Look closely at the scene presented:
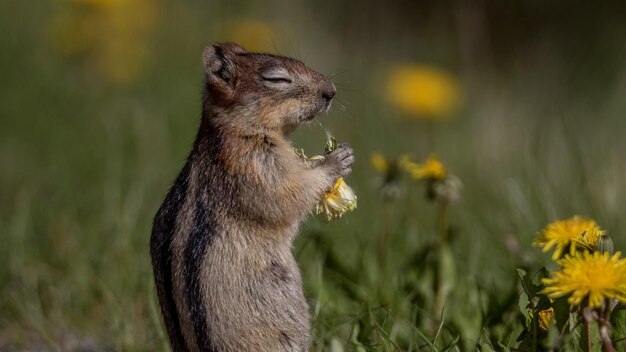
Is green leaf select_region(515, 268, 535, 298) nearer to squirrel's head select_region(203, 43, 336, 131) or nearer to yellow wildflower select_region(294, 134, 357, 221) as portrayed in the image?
yellow wildflower select_region(294, 134, 357, 221)

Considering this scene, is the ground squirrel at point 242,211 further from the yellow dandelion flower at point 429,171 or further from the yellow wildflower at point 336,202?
the yellow dandelion flower at point 429,171

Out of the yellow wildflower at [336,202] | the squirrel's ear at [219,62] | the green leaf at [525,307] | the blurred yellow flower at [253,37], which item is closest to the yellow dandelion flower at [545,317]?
the green leaf at [525,307]

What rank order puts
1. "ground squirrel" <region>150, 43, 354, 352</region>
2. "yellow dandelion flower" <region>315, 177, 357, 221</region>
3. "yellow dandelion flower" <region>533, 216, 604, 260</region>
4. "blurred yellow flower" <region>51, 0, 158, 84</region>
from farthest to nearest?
"blurred yellow flower" <region>51, 0, 158, 84</region>, "yellow dandelion flower" <region>315, 177, 357, 221</region>, "ground squirrel" <region>150, 43, 354, 352</region>, "yellow dandelion flower" <region>533, 216, 604, 260</region>

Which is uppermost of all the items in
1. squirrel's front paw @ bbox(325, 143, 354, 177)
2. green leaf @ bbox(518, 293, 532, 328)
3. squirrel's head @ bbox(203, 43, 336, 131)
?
squirrel's head @ bbox(203, 43, 336, 131)

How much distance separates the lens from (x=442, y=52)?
35.9ft

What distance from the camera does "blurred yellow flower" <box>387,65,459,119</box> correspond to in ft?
28.2

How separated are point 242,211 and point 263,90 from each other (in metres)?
0.53

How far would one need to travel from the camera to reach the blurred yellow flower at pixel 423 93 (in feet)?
28.2

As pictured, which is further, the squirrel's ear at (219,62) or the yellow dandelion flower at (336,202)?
the squirrel's ear at (219,62)

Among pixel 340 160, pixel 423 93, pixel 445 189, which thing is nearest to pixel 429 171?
pixel 445 189

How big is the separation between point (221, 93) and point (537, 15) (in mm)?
11013

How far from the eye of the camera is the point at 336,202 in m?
3.81

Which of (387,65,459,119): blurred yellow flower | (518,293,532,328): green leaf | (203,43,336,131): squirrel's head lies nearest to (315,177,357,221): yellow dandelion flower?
(203,43,336,131): squirrel's head

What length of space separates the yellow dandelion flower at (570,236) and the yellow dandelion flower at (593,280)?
30 cm
